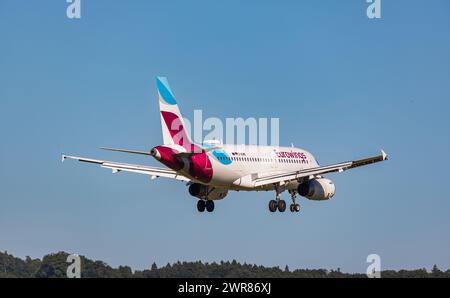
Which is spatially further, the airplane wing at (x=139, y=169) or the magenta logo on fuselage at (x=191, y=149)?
the airplane wing at (x=139, y=169)

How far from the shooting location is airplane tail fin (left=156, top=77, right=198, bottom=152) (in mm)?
91750

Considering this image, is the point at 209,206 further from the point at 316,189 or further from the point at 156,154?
the point at 156,154

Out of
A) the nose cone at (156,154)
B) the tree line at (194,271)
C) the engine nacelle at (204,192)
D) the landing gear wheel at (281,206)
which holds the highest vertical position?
the nose cone at (156,154)

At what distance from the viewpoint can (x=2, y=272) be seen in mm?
100875

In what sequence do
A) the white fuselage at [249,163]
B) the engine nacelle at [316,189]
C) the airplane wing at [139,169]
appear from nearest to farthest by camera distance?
1. the white fuselage at [249,163]
2. the airplane wing at [139,169]
3. the engine nacelle at [316,189]

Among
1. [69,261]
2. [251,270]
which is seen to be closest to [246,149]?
[251,270]

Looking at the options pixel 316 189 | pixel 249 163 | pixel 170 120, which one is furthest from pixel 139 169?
pixel 316 189

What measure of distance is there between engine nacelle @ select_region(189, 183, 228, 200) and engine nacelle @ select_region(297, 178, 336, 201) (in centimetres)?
711

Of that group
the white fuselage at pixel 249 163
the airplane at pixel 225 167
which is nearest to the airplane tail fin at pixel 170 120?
the airplane at pixel 225 167

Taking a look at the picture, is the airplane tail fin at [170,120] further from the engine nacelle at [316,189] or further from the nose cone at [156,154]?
the engine nacelle at [316,189]

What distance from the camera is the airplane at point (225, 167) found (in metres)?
91.0
